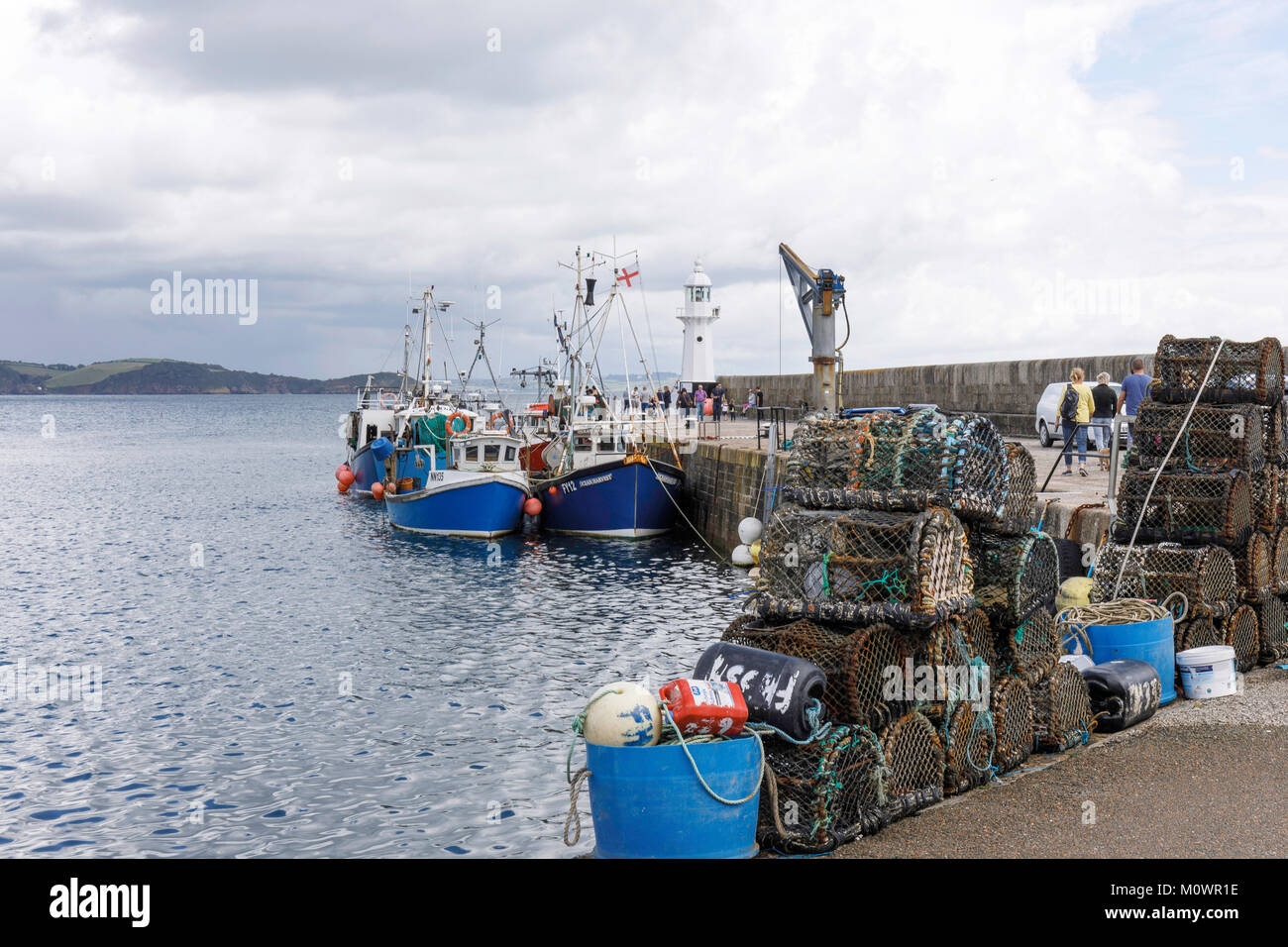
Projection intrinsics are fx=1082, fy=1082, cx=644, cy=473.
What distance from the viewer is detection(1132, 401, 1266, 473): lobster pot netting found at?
8.96 meters

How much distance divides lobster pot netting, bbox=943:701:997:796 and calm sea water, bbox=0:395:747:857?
2592mm

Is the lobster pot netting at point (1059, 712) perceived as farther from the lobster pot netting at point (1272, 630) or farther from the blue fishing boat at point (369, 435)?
the blue fishing boat at point (369, 435)

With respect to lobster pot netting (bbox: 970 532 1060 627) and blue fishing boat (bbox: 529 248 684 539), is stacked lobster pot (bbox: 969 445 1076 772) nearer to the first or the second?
lobster pot netting (bbox: 970 532 1060 627)

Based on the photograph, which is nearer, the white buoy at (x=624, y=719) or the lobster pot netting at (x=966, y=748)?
the white buoy at (x=624, y=719)

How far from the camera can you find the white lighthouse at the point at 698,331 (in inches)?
1898

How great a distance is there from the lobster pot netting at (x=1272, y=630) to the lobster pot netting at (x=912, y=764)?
4623 mm

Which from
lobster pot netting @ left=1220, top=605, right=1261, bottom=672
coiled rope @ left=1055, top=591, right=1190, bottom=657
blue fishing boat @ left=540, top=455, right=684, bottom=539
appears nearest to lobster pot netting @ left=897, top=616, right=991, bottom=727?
coiled rope @ left=1055, top=591, right=1190, bottom=657

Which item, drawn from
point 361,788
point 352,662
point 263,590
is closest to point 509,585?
point 263,590

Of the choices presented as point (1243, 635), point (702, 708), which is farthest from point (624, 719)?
point (1243, 635)

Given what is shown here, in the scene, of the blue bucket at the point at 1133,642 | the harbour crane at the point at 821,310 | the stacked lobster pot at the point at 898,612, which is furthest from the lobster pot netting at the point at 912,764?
the harbour crane at the point at 821,310

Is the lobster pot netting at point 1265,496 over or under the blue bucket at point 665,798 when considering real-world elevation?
over

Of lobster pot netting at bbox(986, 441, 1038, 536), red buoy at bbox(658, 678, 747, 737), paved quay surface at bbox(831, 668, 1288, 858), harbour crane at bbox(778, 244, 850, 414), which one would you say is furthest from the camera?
harbour crane at bbox(778, 244, 850, 414)
